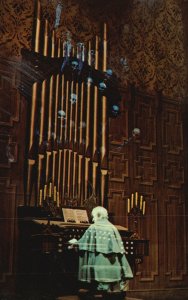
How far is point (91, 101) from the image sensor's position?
6141 mm

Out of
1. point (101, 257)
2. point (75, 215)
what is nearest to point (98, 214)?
point (75, 215)

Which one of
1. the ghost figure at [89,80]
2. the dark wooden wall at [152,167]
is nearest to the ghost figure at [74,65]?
the ghost figure at [89,80]

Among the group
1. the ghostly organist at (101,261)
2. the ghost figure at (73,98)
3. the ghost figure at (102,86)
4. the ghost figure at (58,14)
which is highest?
the ghost figure at (58,14)

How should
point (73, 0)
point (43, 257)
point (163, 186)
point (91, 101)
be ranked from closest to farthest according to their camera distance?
point (43, 257)
point (91, 101)
point (73, 0)
point (163, 186)

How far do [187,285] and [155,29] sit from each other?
4.02 m

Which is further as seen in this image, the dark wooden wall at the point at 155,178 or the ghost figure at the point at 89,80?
the dark wooden wall at the point at 155,178

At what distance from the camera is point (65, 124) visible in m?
5.77

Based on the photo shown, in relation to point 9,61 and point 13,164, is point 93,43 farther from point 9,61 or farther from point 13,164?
point 13,164

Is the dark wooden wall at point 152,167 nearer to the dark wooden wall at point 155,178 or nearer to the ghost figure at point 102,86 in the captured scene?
the dark wooden wall at point 155,178

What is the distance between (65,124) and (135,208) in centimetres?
175

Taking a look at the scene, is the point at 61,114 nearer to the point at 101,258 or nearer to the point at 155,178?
the point at 101,258

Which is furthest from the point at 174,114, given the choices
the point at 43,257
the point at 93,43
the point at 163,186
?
the point at 43,257

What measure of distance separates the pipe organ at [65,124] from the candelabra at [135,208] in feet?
2.38

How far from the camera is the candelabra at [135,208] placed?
6633mm
